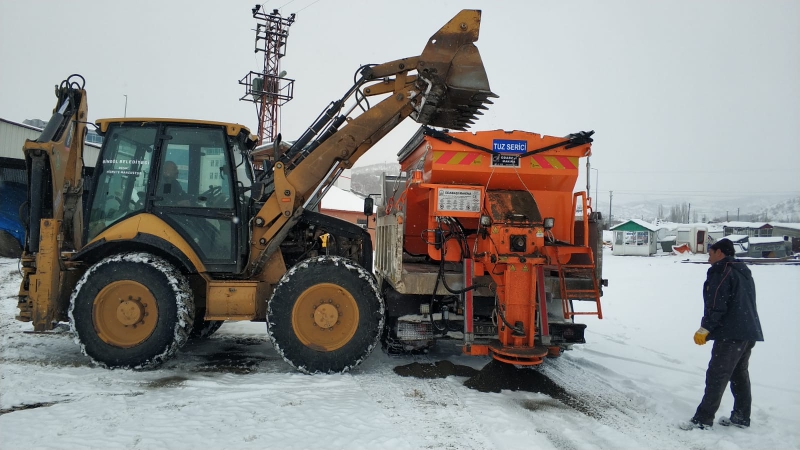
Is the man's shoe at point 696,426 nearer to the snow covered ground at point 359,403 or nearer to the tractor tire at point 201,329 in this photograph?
the snow covered ground at point 359,403

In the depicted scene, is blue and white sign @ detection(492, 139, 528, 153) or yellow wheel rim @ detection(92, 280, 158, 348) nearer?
yellow wheel rim @ detection(92, 280, 158, 348)

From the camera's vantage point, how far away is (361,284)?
15.4ft

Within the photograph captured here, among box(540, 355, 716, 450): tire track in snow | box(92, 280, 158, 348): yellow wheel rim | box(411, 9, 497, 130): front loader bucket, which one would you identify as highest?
box(411, 9, 497, 130): front loader bucket

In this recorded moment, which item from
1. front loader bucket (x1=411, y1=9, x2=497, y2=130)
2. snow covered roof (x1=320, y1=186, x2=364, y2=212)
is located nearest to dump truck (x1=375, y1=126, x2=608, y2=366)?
front loader bucket (x1=411, y1=9, x2=497, y2=130)

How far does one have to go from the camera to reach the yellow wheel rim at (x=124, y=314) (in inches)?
179

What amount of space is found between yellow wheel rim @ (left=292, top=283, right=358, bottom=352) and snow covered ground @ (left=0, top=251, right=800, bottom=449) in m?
0.36

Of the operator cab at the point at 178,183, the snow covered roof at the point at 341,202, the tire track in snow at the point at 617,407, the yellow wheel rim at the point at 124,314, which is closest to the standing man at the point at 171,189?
the operator cab at the point at 178,183

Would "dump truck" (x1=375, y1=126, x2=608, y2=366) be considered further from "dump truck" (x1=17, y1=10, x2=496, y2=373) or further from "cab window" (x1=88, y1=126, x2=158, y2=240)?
"cab window" (x1=88, y1=126, x2=158, y2=240)

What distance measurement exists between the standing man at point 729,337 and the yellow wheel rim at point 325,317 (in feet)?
9.65

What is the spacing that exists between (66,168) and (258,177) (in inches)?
78.8

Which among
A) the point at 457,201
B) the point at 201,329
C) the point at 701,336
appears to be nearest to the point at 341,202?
the point at 201,329

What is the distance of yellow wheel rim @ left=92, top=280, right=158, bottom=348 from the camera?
4555 millimetres

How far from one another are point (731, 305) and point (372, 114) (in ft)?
12.1

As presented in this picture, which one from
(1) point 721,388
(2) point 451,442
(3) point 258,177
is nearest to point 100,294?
(3) point 258,177
